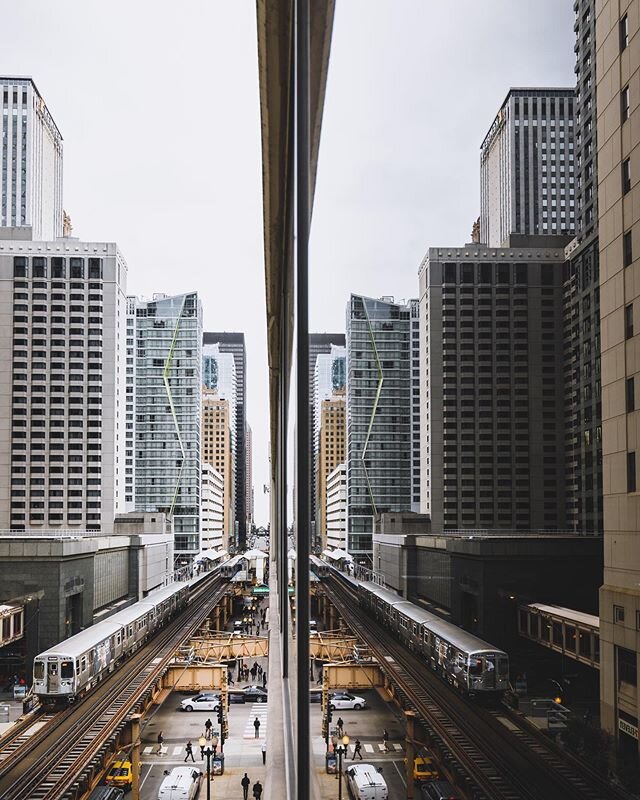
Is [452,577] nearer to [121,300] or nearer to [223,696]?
[223,696]

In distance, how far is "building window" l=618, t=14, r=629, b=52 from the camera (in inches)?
39.7

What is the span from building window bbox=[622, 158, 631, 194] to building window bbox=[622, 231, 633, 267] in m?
0.06

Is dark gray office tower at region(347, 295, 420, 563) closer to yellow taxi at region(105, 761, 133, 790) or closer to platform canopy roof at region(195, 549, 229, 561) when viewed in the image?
yellow taxi at region(105, 761, 133, 790)

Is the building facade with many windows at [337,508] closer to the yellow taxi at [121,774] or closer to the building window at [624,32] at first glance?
the building window at [624,32]

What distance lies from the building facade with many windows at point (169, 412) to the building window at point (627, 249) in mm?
77312

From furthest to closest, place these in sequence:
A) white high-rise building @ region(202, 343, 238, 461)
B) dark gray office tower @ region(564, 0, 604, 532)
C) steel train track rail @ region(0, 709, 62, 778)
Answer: white high-rise building @ region(202, 343, 238, 461) < steel train track rail @ region(0, 709, 62, 778) < dark gray office tower @ region(564, 0, 604, 532)

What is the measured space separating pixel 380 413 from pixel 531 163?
1869mm

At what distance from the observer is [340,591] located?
257 inches

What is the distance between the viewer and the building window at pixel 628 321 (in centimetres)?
95

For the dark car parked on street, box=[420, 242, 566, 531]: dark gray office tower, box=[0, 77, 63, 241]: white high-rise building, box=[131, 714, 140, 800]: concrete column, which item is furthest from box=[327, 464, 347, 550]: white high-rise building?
the dark car parked on street

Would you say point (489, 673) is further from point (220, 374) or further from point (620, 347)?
point (220, 374)

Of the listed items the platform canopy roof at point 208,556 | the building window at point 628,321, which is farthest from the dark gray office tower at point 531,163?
the platform canopy roof at point 208,556

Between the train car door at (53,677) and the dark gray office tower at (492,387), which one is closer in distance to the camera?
the dark gray office tower at (492,387)

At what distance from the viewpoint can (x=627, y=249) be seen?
1.00 metres
